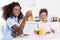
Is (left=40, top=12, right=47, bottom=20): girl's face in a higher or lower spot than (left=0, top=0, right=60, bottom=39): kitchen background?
lower

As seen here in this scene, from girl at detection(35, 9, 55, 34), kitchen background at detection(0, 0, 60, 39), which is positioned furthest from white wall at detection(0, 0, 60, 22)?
girl at detection(35, 9, 55, 34)

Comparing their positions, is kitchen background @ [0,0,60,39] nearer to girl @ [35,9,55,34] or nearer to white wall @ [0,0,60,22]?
white wall @ [0,0,60,22]

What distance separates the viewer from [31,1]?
8.91 feet

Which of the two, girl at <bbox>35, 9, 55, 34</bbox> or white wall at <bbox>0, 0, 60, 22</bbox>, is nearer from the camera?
girl at <bbox>35, 9, 55, 34</bbox>

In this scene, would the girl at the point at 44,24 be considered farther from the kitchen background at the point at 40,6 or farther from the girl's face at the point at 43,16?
the kitchen background at the point at 40,6

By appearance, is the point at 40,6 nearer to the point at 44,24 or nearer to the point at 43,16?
the point at 43,16

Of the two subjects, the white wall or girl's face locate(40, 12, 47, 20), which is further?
the white wall

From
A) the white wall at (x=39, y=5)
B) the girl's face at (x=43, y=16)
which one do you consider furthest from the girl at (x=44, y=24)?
the white wall at (x=39, y=5)

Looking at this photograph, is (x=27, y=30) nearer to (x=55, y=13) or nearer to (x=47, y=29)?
(x=47, y=29)

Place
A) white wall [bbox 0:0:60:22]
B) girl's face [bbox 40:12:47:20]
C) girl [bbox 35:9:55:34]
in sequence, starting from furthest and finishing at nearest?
1. white wall [bbox 0:0:60:22]
2. girl's face [bbox 40:12:47:20]
3. girl [bbox 35:9:55:34]

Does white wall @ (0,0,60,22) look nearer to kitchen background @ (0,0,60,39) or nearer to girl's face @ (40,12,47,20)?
kitchen background @ (0,0,60,39)

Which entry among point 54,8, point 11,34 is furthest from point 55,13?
point 11,34

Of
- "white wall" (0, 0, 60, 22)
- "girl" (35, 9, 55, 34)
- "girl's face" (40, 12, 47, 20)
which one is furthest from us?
"white wall" (0, 0, 60, 22)

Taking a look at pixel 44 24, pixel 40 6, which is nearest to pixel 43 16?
pixel 44 24
